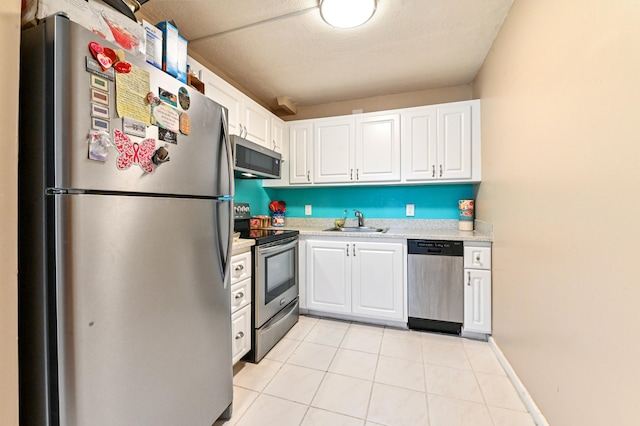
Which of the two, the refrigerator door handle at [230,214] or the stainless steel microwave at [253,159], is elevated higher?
the stainless steel microwave at [253,159]

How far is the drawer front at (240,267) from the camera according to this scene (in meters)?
1.62

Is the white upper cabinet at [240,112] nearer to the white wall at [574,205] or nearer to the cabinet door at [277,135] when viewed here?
the cabinet door at [277,135]

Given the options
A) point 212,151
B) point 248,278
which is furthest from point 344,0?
point 248,278

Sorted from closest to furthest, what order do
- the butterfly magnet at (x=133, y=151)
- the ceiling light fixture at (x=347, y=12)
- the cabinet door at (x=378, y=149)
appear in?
the butterfly magnet at (x=133, y=151) → the ceiling light fixture at (x=347, y=12) → the cabinet door at (x=378, y=149)

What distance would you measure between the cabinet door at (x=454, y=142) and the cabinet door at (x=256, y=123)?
5.53 ft

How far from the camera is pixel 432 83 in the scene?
8.62ft

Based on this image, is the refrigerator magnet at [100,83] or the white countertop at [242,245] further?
the white countertop at [242,245]

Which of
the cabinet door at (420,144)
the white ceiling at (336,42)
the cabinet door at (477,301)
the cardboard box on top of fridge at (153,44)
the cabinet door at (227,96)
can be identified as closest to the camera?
the cardboard box on top of fridge at (153,44)

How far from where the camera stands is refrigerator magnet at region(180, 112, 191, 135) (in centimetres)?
106

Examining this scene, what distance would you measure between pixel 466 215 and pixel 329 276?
1461 millimetres

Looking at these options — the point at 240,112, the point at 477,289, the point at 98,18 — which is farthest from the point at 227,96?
the point at 477,289

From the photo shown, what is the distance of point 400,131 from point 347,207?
39.9 inches
